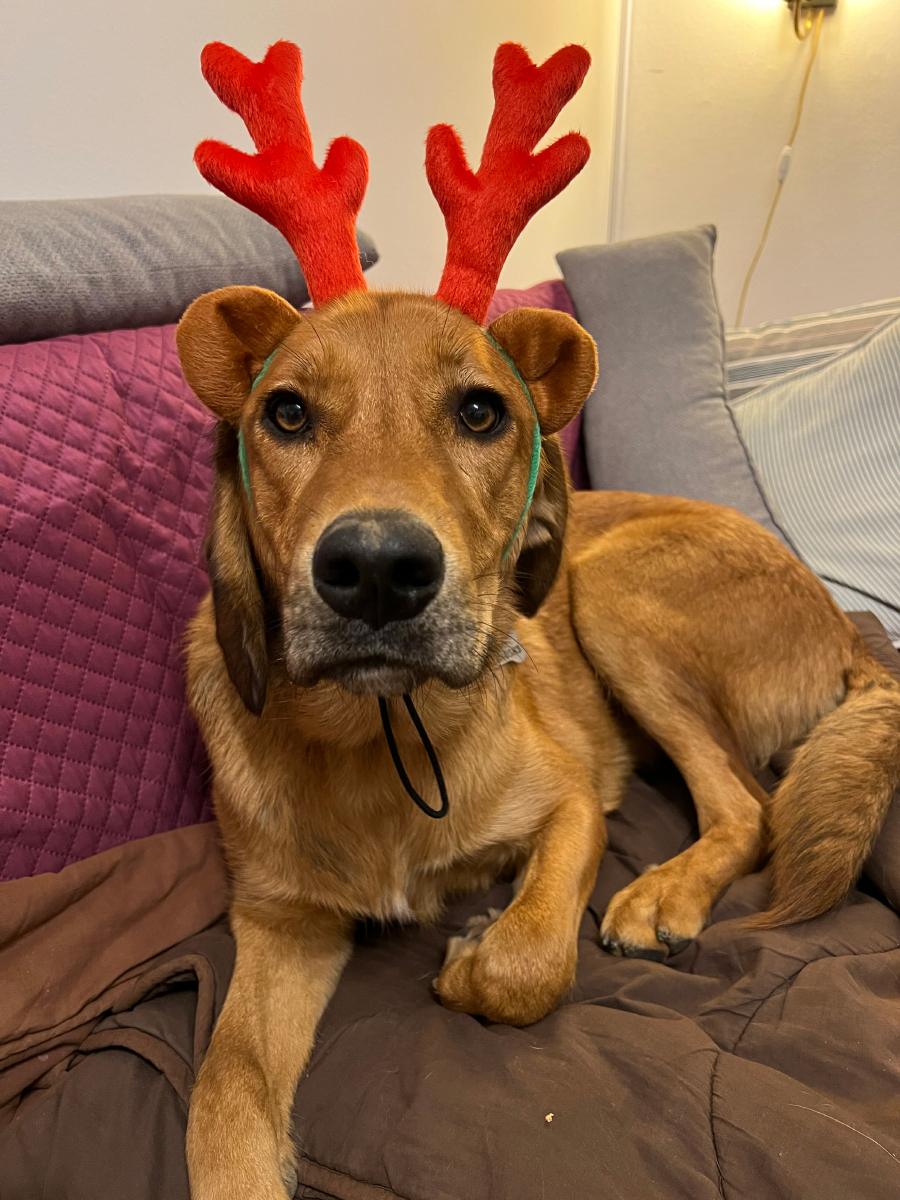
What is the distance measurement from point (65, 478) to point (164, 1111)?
Answer: 1105 millimetres

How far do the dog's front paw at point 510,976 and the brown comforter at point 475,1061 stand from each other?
0.12ft

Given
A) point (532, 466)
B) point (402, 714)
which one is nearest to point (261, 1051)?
point (402, 714)

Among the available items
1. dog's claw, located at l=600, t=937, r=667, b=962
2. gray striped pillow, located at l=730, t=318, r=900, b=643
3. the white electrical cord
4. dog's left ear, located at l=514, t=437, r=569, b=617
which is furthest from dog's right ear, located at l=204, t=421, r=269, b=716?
the white electrical cord

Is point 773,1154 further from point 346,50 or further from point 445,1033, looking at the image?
point 346,50

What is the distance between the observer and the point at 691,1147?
2.99 ft

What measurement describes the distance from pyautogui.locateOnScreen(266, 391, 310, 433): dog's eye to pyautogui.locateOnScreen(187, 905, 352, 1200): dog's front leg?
2.83ft

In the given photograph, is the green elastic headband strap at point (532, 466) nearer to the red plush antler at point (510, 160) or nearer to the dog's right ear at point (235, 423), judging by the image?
the red plush antler at point (510, 160)

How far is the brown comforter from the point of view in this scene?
898 millimetres

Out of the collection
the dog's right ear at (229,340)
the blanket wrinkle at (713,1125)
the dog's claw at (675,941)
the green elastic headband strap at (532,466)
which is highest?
the dog's right ear at (229,340)

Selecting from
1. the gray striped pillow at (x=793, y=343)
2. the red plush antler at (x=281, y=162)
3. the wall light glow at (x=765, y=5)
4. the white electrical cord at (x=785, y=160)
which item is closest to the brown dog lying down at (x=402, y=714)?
the red plush antler at (x=281, y=162)

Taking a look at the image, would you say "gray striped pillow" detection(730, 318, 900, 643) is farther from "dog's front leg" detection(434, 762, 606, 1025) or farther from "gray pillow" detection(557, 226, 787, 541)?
"dog's front leg" detection(434, 762, 606, 1025)

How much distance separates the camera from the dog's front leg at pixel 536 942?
1185 mm

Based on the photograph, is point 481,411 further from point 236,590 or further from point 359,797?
point 359,797

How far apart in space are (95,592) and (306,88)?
6.45ft
